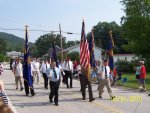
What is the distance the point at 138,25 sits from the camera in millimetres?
58406

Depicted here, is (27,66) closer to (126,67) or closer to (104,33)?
(126,67)

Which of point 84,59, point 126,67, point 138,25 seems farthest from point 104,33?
point 84,59

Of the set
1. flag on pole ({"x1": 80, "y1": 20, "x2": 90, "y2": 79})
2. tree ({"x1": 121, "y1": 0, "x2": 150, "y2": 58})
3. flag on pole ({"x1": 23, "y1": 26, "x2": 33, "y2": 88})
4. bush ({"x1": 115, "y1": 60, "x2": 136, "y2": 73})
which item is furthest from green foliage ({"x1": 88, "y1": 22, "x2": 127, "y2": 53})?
flag on pole ({"x1": 80, "y1": 20, "x2": 90, "y2": 79})

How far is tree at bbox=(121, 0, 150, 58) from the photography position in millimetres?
56281

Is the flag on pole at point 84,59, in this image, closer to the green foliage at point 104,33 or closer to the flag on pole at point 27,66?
the flag on pole at point 27,66

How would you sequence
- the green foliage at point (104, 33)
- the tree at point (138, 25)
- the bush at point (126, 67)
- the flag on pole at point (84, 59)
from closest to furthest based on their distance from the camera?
1. the flag on pole at point (84, 59)
2. the tree at point (138, 25)
3. the bush at point (126, 67)
4. the green foliage at point (104, 33)

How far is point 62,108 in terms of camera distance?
584 inches

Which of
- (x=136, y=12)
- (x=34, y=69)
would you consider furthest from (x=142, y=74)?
(x=136, y=12)

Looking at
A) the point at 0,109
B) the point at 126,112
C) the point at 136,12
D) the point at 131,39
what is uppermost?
the point at 136,12

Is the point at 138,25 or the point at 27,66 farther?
the point at 138,25

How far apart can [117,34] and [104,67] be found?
92.7 meters

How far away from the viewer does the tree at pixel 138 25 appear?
56.3 m

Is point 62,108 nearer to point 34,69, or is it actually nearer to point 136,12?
point 34,69

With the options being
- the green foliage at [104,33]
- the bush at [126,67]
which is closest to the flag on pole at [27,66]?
the bush at [126,67]
